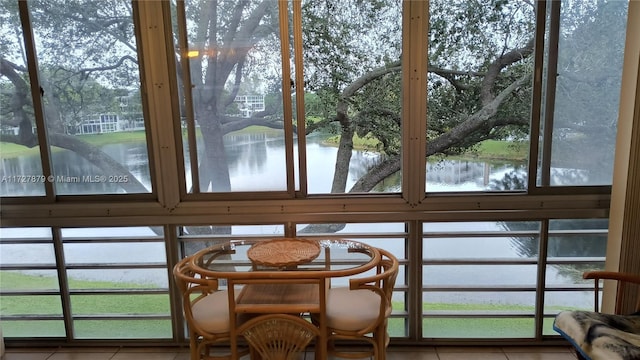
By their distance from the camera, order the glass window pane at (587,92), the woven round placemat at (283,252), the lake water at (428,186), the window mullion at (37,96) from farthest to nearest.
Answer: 1. the lake water at (428,186)
2. the window mullion at (37,96)
3. the glass window pane at (587,92)
4. the woven round placemat at (283,252)

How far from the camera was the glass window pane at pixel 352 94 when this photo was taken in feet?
7.09

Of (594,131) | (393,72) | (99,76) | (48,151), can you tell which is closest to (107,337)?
(48,151)

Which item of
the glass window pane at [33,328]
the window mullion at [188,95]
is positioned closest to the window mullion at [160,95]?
the window mullion at [188,95]

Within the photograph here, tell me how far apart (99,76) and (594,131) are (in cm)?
288

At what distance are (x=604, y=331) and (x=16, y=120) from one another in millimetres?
3279

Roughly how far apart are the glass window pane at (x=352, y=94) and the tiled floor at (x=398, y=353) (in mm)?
1014

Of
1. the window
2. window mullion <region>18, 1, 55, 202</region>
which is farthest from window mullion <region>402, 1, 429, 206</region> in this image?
window mullion <region>18, 1, 55, 202</region>

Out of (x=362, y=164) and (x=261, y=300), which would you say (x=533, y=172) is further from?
(x=261, y=300)

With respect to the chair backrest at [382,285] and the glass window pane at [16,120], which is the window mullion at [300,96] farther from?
the glass window pane at [16,120]

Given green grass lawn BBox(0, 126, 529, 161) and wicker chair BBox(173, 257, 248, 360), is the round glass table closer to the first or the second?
wicker chair BBox(173, 257, 248, 360)

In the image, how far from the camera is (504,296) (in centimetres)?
235

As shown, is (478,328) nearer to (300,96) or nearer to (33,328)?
(300,96)

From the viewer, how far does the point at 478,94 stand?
2.20 m

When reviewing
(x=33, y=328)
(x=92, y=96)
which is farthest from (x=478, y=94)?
(x=33, y=328)
